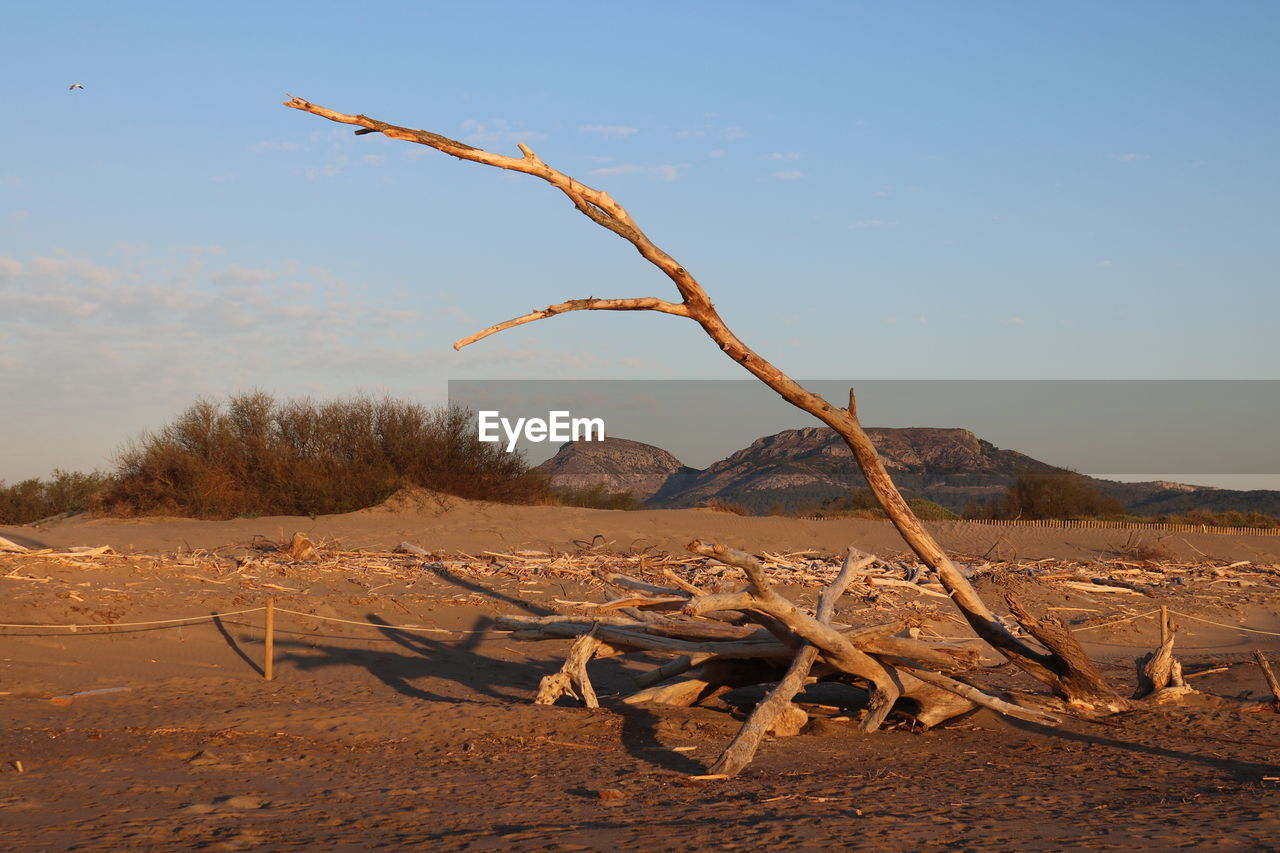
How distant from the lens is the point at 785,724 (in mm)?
7180

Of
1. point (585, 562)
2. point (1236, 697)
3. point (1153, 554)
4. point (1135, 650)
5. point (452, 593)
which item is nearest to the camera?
point (1236, 697)

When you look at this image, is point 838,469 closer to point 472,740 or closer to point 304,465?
point 304,465

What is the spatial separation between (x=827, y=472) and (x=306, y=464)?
89.9 ft

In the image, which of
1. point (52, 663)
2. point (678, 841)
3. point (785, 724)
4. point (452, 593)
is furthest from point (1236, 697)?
point (52, 663)

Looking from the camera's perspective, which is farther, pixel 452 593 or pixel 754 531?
pixel 754 531

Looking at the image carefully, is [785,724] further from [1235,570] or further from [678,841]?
[1235,570]

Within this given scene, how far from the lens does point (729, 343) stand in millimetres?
6250

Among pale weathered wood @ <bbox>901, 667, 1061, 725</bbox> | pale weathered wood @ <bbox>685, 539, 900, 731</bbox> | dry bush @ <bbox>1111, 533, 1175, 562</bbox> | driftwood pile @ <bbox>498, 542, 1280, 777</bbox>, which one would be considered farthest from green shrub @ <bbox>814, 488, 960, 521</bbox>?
pale weathered wood @ <bbox>685, 539, 900, 731</bbox>

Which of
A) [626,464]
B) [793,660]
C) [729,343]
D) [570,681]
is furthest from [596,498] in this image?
[729,343]

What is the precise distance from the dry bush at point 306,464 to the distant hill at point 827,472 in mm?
14363

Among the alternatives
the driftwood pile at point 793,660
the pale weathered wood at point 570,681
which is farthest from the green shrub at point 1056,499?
the pale weathered wood at point 570,681

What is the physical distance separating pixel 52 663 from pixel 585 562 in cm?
712

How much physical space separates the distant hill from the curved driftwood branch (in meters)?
31.3

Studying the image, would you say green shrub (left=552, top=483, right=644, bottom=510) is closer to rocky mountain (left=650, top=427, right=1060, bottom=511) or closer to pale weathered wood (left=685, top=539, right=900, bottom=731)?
rocky mountain (left=650, top=427, right=1060, bottom=511)
